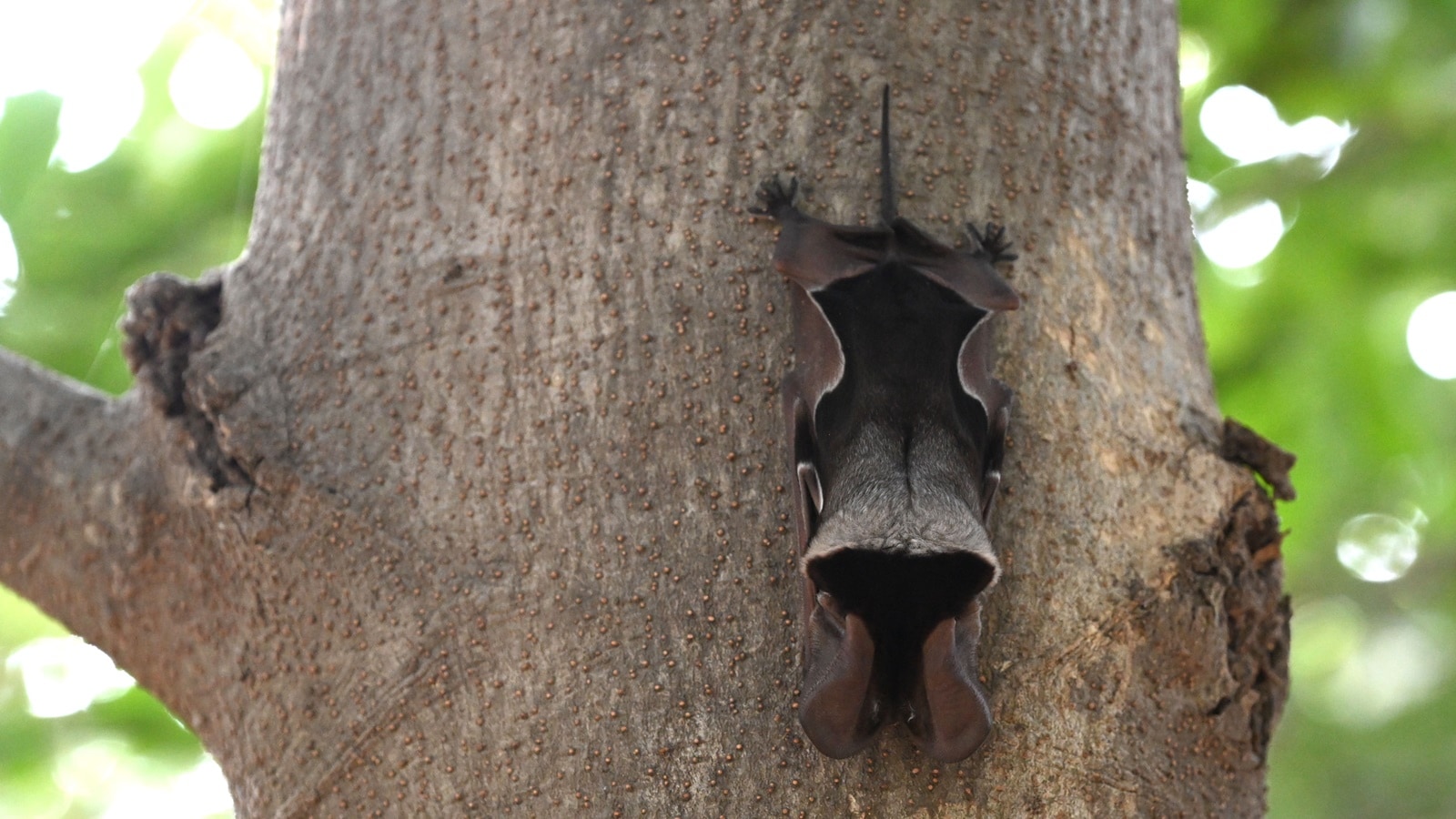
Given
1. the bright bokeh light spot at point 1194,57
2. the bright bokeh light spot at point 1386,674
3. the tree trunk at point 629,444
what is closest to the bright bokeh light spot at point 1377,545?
the bright bokeh light spot at point 1386,674

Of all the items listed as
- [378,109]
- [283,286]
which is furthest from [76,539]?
[378,109]

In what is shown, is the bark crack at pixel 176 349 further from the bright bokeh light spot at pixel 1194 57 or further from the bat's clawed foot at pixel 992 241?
the bright bokeh light spot at pixel 1194 57

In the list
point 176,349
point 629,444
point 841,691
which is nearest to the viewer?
point 841,691

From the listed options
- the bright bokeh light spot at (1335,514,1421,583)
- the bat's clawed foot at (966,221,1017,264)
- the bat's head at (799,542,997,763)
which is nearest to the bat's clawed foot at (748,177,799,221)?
the bat's clawed foot at (966,221,1017,264)

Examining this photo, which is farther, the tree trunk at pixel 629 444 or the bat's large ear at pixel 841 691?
the tree trunk at pixel 629 444

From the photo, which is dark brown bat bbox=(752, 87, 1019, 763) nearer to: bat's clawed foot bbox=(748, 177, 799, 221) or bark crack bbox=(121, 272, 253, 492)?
bat's clawed foot bbox=(748, 177, 799, 221)

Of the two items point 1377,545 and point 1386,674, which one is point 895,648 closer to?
point 1377,545

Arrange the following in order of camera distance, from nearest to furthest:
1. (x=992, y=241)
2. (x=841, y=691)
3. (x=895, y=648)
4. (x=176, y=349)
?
(x=841, y=691), (x=895, y=648), (x=992, y=241), (x=176, y=349)

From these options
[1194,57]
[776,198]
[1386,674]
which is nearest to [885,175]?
[776,198]
